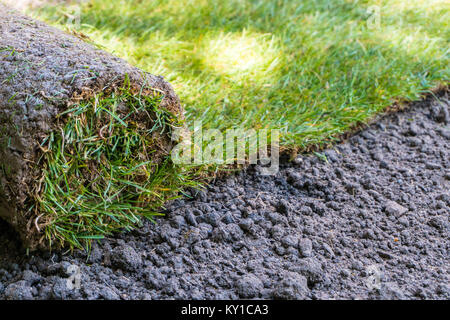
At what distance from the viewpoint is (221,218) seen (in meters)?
2.33

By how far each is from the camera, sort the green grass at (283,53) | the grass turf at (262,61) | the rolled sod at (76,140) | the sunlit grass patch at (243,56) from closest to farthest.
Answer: the rolled sod at (76,140)
the grass turf at (262,61)
the green grass at (283,53)
the sunlit grass patch at (243,56)

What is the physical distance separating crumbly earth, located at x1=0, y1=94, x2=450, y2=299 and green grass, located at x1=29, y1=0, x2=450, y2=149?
0.39 meters

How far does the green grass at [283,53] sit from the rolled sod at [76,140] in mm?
674

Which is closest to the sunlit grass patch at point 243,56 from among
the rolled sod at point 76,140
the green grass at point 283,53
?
the green grass at point 283,53

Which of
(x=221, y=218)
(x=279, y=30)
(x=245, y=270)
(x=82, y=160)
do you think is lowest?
(x=245, y=270)

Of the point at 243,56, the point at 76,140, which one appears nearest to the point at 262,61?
the point at 243,56

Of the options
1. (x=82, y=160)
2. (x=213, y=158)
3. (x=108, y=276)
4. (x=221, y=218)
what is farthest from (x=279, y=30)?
(x=108, y=276)

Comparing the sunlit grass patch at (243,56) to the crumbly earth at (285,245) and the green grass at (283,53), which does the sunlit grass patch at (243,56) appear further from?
the crumbly earth at (285,245)

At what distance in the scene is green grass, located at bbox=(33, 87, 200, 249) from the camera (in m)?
2.00

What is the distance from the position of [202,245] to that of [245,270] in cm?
24

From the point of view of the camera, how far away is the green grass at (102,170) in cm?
200

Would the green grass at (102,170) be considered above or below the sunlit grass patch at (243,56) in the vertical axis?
below

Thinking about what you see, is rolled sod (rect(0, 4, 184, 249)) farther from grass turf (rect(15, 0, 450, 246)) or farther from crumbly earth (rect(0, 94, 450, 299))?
crumbly earth (rect(0, 94, 450, 299))
